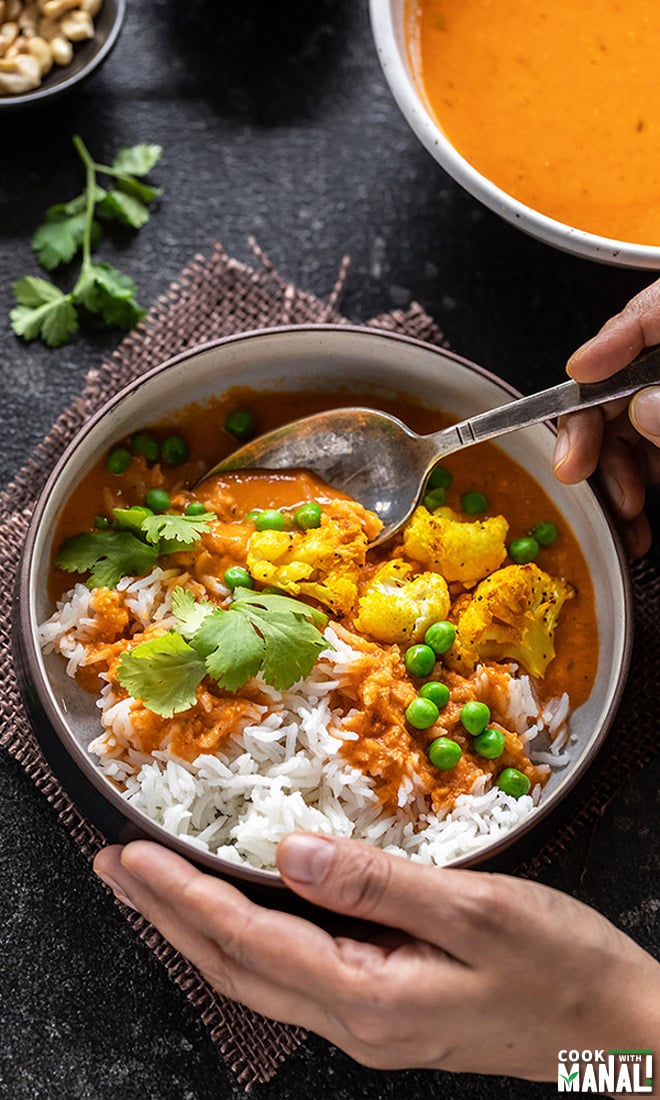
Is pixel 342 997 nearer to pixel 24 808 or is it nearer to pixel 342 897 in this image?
pixel 342 897

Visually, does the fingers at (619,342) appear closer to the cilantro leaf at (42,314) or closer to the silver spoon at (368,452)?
the silver spoon at (368,452)

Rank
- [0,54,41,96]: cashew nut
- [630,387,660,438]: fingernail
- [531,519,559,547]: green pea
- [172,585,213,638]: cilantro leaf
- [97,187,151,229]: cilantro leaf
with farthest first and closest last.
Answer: [97,187,151,229]: cilantro leaf < [0,54,41,96]: cashew nut < [531,519,559,547]: green pea < [172,585,213,638]: cilantro leaf < [630,387,660,438]: fingernail

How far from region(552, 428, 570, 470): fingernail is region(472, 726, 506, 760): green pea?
701 mm

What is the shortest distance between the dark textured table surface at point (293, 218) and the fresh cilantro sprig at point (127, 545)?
565 mm

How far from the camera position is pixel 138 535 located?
3.08 m

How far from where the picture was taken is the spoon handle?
2871mm

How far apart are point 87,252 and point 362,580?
1.35 m

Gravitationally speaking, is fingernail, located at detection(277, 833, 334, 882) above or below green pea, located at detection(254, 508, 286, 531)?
below

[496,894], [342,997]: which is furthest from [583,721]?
[342,997]

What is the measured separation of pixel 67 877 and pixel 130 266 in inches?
71.7

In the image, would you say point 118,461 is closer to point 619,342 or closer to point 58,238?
point 58,238

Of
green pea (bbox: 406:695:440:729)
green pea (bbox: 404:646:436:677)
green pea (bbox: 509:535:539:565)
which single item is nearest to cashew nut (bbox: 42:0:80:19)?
green pea (bbox: 509:535:539:565)

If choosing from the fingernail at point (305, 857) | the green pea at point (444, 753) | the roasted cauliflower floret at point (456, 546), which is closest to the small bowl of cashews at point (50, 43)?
the roasted cauliflower floret at point (456, 546)

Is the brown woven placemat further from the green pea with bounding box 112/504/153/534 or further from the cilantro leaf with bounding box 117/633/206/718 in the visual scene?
the cilantro leaf with bounding box 117/633/206/718
